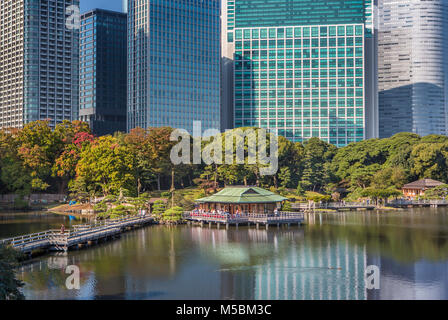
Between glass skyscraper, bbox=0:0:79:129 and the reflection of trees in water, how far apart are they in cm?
13637

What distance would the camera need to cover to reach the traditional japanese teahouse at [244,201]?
67125mm

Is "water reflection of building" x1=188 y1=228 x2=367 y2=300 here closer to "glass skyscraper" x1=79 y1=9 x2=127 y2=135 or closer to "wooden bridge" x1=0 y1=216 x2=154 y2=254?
"wooden bridge" x1=0 y1=216 x2=154 y2=254

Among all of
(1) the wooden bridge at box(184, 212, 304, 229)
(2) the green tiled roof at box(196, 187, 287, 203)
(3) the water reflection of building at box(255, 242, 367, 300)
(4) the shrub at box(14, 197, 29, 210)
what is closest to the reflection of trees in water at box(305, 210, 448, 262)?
(1) the wooden bridge at box(184, 212, 304, 229)

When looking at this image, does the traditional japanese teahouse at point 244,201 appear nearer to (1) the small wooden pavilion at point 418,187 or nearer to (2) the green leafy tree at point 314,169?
(2) the green leafy tree at point 314,169

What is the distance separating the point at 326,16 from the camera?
7431 inches

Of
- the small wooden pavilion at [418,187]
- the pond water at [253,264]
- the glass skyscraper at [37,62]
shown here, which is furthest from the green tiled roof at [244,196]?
the glass skyscraper at [37,62]

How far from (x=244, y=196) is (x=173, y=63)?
104439 millimetres

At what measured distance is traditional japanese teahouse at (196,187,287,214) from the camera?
67125 millimetres

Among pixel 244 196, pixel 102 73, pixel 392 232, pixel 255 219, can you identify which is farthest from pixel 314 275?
pixel 102 73

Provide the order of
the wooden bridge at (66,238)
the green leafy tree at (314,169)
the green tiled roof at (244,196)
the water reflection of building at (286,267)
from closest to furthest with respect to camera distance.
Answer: the water reflection of building at (286,267) → the wooden bridge at (66,238) → the green tiled roof at (244,196) → the green leafy tree at (314,169)

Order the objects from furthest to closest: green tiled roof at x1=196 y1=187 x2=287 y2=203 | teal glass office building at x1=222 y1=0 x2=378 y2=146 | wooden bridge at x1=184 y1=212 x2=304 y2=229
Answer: teal glass office building at x1=222 y1=0 x2=378 y2=146 → green tiled roof at x1=196 y1=187 x2=287 y2=203 → wooden bridge at x1=184 y1=212 x2=304 y2=229

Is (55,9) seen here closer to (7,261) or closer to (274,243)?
(274,243)

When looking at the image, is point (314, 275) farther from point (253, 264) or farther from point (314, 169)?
point (314, 169)

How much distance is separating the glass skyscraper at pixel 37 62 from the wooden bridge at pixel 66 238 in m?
136
